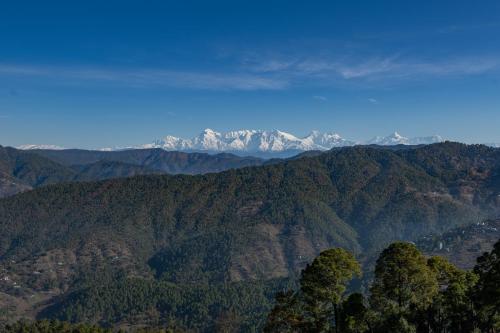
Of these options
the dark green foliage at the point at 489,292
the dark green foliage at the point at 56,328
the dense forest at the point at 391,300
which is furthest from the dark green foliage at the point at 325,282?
the dark green foliage at the point at 56,328

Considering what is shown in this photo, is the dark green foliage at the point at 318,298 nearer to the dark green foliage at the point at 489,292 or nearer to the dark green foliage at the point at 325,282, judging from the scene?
the dark green foliage at the point at 325,282

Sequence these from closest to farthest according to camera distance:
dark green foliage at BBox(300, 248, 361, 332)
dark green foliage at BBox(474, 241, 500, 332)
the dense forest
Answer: dark green foliage at BBox(474, 241, 500, 332), the dense forest, dark green foliage at BBox(300, 248, 361, 332)

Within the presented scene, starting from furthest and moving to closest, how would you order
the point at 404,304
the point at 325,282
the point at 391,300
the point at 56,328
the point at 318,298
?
the point at 56,328
the point at 391,300
the point at 404,304
the point at 318,298
the point at 325,282

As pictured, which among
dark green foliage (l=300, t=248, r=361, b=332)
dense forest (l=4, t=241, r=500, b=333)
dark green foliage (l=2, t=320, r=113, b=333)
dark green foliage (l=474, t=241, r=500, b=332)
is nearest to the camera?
dark green foliage (l=474, t=241, r=500, b=332)

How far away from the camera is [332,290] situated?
4325 cm

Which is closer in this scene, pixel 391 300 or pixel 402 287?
pixel 402 287

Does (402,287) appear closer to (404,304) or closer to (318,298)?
(404,304)

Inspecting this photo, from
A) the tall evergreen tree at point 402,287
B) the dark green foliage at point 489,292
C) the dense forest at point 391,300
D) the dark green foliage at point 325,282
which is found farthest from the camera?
the dark green foliage at point 325,282

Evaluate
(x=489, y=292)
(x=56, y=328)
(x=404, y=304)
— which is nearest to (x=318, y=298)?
(x=404, y=304)

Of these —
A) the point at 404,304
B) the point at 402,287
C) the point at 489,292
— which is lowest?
the point at 404,304

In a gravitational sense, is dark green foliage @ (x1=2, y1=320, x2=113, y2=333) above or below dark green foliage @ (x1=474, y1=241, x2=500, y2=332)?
below

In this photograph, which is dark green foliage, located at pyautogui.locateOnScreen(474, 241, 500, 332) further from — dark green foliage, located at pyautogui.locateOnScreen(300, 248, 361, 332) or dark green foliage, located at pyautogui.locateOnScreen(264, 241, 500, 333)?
dark green foliage, located at pyautogui.locateOnScreen(300, 248, 361, 332)

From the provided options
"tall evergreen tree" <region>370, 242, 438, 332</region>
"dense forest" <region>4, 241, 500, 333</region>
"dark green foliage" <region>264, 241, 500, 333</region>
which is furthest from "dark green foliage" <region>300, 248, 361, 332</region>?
"tall evergreen tree" <region>370, 242, 438, 332</region>

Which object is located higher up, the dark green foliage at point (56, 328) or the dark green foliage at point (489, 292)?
the dark green foliage at point (489, 292)
